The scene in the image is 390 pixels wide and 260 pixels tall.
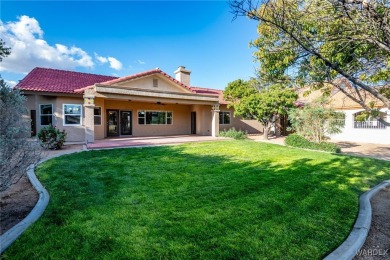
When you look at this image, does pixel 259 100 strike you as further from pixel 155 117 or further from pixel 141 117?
pixel 141 117

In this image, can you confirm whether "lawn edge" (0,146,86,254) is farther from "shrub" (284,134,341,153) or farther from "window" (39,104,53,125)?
"shrub" (284,134,341,153)

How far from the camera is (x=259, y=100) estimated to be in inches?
746

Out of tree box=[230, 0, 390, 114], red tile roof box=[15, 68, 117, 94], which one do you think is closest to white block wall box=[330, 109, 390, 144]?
tree box=[230, 0, 390, 114]

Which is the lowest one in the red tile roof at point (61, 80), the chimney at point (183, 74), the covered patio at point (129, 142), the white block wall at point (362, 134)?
the covered patio at point (129, 142)

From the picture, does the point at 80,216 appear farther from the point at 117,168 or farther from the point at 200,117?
the point at 200,117

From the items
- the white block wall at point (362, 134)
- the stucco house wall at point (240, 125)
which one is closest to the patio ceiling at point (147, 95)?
the stucco house wall at point (240, 125)

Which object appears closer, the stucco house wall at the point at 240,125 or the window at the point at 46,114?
the window at the point at 46,114

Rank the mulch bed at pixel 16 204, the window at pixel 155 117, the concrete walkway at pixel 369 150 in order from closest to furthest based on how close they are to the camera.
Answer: the mulch bed at pixel 16 204 → the concrete walkway at pixel 369 150 → the window at pixel 155 117

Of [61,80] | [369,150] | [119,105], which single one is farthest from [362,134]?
[61,80]

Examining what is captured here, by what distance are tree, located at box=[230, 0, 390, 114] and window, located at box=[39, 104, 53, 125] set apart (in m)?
15.5

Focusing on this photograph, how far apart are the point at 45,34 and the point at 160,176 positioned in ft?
57.0

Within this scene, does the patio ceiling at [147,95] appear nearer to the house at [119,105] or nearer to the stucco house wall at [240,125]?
the house at [119,105]

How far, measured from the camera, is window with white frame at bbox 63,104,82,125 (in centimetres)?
1588

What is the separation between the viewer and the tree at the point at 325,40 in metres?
3.50
